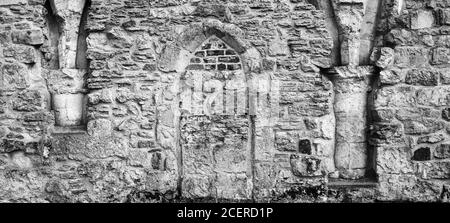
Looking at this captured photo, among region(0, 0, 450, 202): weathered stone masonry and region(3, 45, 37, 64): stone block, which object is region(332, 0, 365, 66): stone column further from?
region(3, 45, 37, 64): stone block

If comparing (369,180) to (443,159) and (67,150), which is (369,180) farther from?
(67,150)

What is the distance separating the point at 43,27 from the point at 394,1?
12.4 feet

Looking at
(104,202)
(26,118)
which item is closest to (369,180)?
(104,202)

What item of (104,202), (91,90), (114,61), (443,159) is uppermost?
(114,61)

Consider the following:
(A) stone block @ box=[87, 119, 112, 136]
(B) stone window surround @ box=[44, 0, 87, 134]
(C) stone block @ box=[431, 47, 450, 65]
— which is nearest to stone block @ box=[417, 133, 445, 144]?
(C) stone block @ box=[431, 47, 450, 65]

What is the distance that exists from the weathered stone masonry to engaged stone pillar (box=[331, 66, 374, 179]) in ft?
0.04

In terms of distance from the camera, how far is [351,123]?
16.2 feet

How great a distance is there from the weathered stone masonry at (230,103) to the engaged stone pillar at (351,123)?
1 cm

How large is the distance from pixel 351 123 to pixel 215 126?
146cm

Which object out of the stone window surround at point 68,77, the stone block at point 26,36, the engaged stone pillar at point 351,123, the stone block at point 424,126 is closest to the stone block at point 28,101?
the stone window surround at point 68,77

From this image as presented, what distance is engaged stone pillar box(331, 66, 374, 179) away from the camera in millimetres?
4918

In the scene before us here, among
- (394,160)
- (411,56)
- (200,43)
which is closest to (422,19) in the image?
(411,56)

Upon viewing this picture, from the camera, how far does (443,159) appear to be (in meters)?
4.78

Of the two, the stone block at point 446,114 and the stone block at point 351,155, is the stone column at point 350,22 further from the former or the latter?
the stone block at point 446,114
